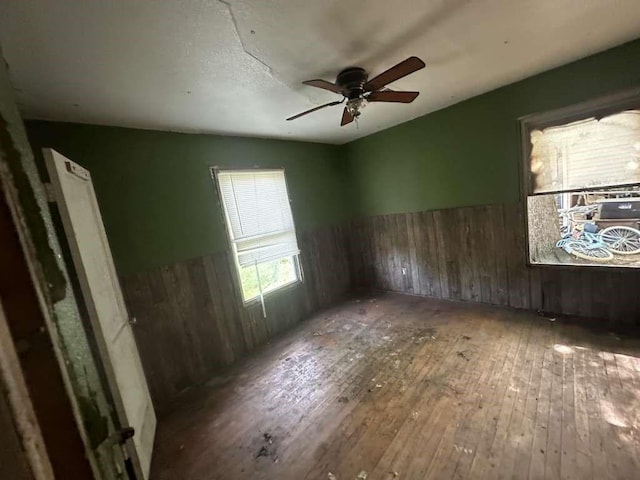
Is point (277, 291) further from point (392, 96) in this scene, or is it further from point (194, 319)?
point (392, 96)

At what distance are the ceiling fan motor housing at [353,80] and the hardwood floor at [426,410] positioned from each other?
2319mm

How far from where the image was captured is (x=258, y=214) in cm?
333

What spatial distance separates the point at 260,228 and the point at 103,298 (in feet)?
6.04

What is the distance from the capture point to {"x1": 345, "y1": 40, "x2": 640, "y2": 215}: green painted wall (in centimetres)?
243

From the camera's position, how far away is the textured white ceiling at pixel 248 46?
1.28 metres

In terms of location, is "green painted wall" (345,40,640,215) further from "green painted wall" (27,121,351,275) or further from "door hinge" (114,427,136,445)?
"door hinge" (114,427,136,445)

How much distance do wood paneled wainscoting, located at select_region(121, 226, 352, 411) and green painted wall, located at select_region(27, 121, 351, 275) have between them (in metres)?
0.18

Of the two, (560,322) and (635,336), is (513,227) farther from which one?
(635,336)

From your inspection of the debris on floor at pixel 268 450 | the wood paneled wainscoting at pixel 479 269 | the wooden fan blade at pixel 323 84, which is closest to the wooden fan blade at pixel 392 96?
the wooden fan blade at pixel 323 84

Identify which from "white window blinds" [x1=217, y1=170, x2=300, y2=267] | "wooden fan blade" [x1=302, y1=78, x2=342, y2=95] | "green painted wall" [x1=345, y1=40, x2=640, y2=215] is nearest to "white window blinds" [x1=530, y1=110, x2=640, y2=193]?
"green painted wall" [x1=345, y1=40, x2=640, y2=215]

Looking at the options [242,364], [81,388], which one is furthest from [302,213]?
[81,388]

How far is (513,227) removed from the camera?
3.06m

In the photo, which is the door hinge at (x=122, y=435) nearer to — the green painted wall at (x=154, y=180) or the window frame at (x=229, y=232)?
the green painted wall at (x=154, y=180)

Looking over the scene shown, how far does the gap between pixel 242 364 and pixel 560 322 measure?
3.35m
